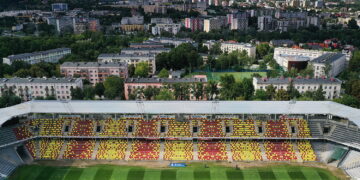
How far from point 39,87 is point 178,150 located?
34.5 meters

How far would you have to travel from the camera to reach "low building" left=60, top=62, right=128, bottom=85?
7431cm

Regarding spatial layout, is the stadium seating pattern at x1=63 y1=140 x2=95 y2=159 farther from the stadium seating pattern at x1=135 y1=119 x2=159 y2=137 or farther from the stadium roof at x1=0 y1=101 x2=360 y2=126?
the stadium seating pattern at x1=135 y1=119 x2=159 y2=137

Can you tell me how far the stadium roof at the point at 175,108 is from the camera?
41.9 meters

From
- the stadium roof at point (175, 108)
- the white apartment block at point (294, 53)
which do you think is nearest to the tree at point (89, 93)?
the stadium roof at point (175, 108)

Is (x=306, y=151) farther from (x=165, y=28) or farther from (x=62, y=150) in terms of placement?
(x=165, y=28)

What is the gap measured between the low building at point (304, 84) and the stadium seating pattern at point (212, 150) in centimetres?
2421

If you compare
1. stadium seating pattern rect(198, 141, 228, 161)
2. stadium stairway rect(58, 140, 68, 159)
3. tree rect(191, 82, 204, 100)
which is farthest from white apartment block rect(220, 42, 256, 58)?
stadium stairway rect(58, 140, 68, 159)

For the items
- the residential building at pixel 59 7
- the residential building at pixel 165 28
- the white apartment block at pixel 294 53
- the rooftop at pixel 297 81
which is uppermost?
the residential building at pixel 59 7

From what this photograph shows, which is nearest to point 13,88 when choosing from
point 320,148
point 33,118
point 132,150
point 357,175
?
point 33,118

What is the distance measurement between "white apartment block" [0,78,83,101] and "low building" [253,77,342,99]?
35458 millimetres

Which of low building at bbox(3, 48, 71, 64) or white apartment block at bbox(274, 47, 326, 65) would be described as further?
white apartment block at bbox(274, 47, 326, 65)

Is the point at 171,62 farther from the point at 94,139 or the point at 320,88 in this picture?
the point at 94,139

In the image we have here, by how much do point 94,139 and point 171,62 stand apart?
47691mm

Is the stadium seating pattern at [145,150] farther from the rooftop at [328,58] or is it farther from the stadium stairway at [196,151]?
the rooftop at [328,58]
